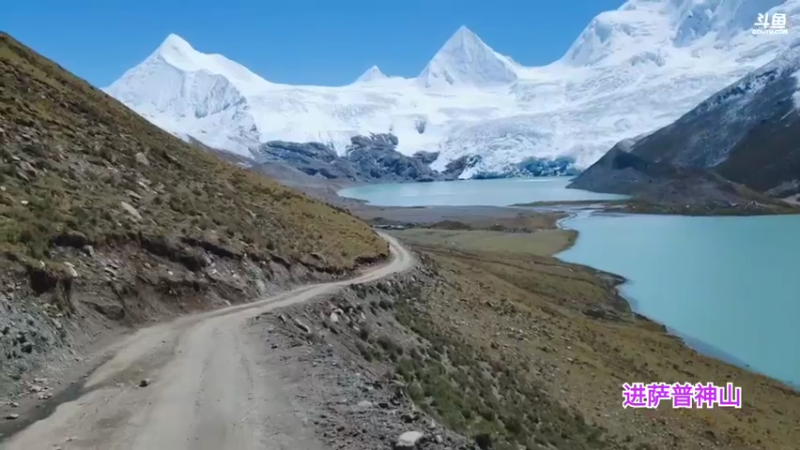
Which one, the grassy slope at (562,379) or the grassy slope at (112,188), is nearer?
the grassy slope at (112,188)

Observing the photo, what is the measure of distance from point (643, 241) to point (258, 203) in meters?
109

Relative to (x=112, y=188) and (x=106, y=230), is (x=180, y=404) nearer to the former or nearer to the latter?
(x=106, y=230)

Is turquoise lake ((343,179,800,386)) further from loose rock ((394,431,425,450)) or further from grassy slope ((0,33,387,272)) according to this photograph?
loose rock ((394,431,425,450))

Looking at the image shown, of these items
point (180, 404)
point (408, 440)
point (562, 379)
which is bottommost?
point (562, 379)

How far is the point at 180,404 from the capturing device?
13023 mm

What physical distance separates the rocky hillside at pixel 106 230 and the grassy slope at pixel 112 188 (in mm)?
79

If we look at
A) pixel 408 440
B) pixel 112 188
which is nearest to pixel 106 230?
pixel 112 188

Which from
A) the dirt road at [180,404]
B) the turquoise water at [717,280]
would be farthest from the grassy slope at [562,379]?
the turquoise water at [717,280]

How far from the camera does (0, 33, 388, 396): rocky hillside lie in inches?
629

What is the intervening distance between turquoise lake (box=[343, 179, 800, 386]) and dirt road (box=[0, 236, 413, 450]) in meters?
40.5

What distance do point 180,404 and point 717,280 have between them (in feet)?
272

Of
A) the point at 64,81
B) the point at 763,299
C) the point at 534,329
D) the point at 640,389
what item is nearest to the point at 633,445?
the point at 640,389

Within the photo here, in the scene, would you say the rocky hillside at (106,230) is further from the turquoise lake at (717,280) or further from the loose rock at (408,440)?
the turquoise lake at (717,280)

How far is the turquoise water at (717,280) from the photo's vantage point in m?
54.1
